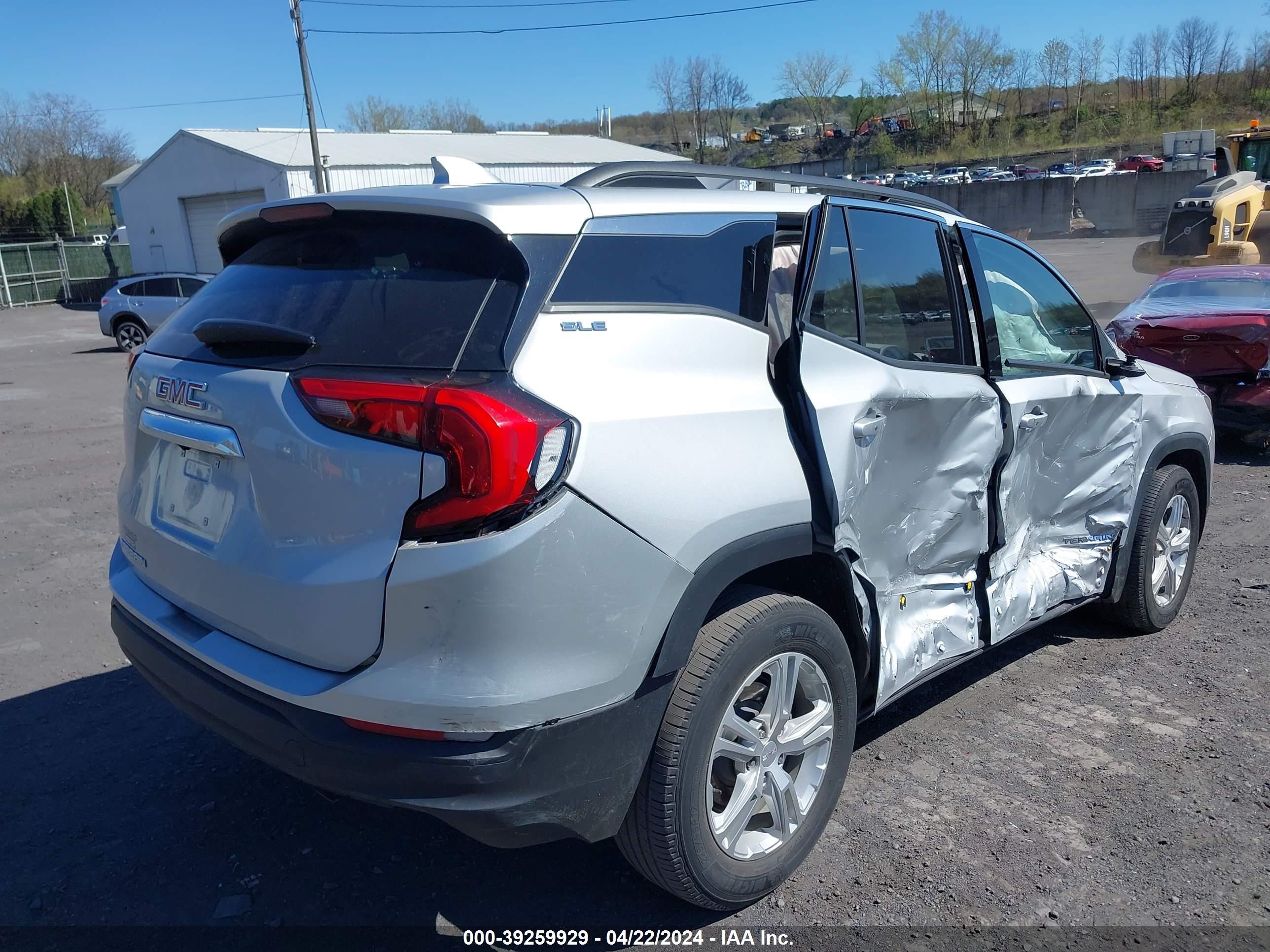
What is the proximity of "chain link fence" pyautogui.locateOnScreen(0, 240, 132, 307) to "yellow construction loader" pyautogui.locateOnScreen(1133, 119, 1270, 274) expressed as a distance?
35105 mm

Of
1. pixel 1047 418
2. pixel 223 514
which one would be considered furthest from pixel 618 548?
pixel 1047 418

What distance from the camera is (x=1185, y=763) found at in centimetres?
357

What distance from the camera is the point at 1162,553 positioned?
4742 millimetres

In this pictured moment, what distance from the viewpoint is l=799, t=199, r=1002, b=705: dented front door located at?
9.51ft

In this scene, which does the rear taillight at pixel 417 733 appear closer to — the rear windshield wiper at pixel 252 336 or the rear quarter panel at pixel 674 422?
the rear quarter panel at pixel 674 422

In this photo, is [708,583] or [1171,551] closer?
[708,583]

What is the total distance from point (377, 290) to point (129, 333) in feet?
71.5

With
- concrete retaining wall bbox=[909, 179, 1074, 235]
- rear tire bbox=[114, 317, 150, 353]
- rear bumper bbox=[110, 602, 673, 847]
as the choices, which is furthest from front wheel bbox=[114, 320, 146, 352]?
concrete retaining wall bbox=[909, 179, 1074, 235]

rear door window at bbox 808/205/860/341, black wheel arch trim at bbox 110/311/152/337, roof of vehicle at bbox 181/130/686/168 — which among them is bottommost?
black wheel arch trim at bbox 110/311/152/337

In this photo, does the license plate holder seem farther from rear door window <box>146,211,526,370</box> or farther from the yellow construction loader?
the yellow construction loader

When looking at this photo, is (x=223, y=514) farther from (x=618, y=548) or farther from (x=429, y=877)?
A: (x=429, y=877)

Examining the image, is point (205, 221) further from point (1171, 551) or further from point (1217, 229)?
point (1171, 551)

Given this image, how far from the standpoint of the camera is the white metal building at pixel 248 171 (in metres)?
33.5

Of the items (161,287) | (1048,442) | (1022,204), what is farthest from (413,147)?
(1048,442)
